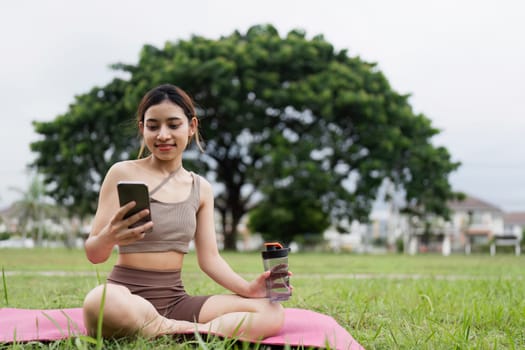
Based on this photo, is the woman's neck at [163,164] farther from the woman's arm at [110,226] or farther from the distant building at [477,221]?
the distant building at [477,221]

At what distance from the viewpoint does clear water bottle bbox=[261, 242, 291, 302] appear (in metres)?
2.38

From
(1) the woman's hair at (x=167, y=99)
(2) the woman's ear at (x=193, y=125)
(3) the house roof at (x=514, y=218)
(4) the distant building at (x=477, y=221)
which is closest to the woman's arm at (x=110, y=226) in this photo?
(1) the woman's hair at (x=167, y=99)

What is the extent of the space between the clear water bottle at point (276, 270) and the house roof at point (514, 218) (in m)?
77.5

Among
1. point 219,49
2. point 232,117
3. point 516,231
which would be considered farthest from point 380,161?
point 516,231

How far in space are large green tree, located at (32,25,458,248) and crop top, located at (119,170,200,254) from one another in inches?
612

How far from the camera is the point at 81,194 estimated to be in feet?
68.9

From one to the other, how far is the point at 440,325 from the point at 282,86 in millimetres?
16948

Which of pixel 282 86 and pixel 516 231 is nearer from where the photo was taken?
pixel 282 86

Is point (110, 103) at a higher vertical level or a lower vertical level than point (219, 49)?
lower

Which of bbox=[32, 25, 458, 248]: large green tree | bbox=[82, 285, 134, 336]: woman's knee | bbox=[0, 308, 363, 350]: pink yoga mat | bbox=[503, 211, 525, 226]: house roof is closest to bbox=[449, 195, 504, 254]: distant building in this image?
bbox=[503, 211, 525, 226]: house roof

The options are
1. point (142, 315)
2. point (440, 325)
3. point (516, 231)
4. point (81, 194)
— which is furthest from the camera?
point (516, 231)

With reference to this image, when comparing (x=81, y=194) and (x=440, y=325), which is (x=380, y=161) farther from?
(x=440, y=325)

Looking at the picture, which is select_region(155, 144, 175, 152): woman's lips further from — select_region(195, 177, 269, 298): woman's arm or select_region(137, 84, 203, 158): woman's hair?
select_region(195, 177, 269, 298): woman's arm

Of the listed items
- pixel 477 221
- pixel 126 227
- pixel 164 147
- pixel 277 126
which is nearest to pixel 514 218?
pixel 477 221
